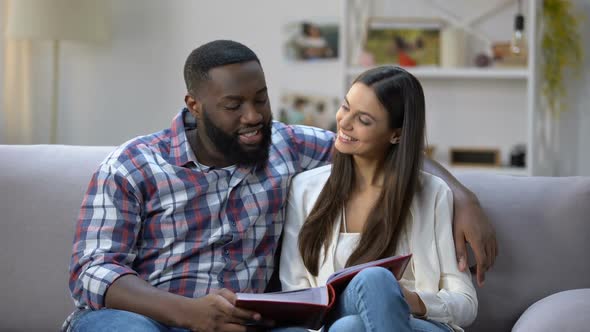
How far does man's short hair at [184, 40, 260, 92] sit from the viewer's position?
80.8 inches

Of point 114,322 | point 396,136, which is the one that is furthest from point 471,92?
point 114,322

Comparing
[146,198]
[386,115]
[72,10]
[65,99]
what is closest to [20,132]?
[65,99]

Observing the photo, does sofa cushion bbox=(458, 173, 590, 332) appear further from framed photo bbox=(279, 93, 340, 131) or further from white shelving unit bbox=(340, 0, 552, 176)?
framed photo bbox=(279, 93, 340, 131)

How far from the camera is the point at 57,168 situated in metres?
2.26

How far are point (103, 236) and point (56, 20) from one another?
2.39 meters

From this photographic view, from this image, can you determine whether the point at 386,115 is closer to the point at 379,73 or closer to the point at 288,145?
the point at 379,73

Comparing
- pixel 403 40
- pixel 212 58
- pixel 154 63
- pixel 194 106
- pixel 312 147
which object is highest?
pixel 403 40

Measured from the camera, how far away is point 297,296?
175cm

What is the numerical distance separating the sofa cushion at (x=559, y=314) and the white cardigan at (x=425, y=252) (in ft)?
0.44

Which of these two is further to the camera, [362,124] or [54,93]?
[54,93]

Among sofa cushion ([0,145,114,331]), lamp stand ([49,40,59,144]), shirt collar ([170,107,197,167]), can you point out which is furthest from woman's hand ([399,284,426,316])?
lamp stand ([49,40,59,144])

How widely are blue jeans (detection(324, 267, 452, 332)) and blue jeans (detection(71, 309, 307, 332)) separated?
16cm

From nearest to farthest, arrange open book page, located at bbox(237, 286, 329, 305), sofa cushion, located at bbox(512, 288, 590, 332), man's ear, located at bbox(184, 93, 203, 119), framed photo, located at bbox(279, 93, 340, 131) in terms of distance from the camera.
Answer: open book page, located at bbox(237, 286, 329, 305), sofa cushion, located at bbox(512, 288, 590, 332), man's ear, located at bbox(184, 93, 203, 119), framed photo, located at bbox(279, 93, 340, 131)

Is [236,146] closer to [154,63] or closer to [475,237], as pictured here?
[475,237]
